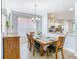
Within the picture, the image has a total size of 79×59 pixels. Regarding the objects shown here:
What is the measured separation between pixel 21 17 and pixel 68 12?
2.98m

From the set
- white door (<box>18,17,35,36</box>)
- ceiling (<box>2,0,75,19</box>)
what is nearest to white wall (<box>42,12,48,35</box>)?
white door (<box>18,17,35,36</box>)

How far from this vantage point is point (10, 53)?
7.22ft

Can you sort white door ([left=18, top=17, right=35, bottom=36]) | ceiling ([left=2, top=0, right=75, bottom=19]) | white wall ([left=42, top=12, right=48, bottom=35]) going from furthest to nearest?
white wall ([left=42, top=12, right=48, bottom=35]), white door ([left=18, top=17, right=35, bottom=36]), ceiling ([left=2, top=0, right=75, bottom=19])

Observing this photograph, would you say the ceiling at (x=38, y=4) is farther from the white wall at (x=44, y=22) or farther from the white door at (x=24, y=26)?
the white wall at (x=44, y=22)

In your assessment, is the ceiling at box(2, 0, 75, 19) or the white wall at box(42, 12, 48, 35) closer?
the ceiling at box(2, 0, 75, 19)

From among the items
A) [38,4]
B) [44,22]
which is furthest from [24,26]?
[38,4]

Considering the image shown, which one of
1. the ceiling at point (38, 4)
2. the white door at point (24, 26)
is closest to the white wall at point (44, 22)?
the white door at point (24, 26)

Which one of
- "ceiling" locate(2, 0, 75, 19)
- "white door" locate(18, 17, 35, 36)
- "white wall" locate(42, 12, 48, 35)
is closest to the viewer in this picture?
"ceiling" locate(2, 0, 75, 19)

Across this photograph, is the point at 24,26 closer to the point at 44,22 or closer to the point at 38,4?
the point at 44,22

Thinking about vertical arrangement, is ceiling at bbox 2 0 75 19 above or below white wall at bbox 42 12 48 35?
above

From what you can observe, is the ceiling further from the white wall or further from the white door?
the white wall

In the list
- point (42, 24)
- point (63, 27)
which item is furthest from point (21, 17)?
point (63, 27)

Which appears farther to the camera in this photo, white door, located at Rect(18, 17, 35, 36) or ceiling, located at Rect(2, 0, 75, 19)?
white door, located at Rect(18, 17, 35, 36)

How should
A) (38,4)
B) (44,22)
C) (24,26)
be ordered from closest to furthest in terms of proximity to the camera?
(38,4)
(24,26)
(44,22)
